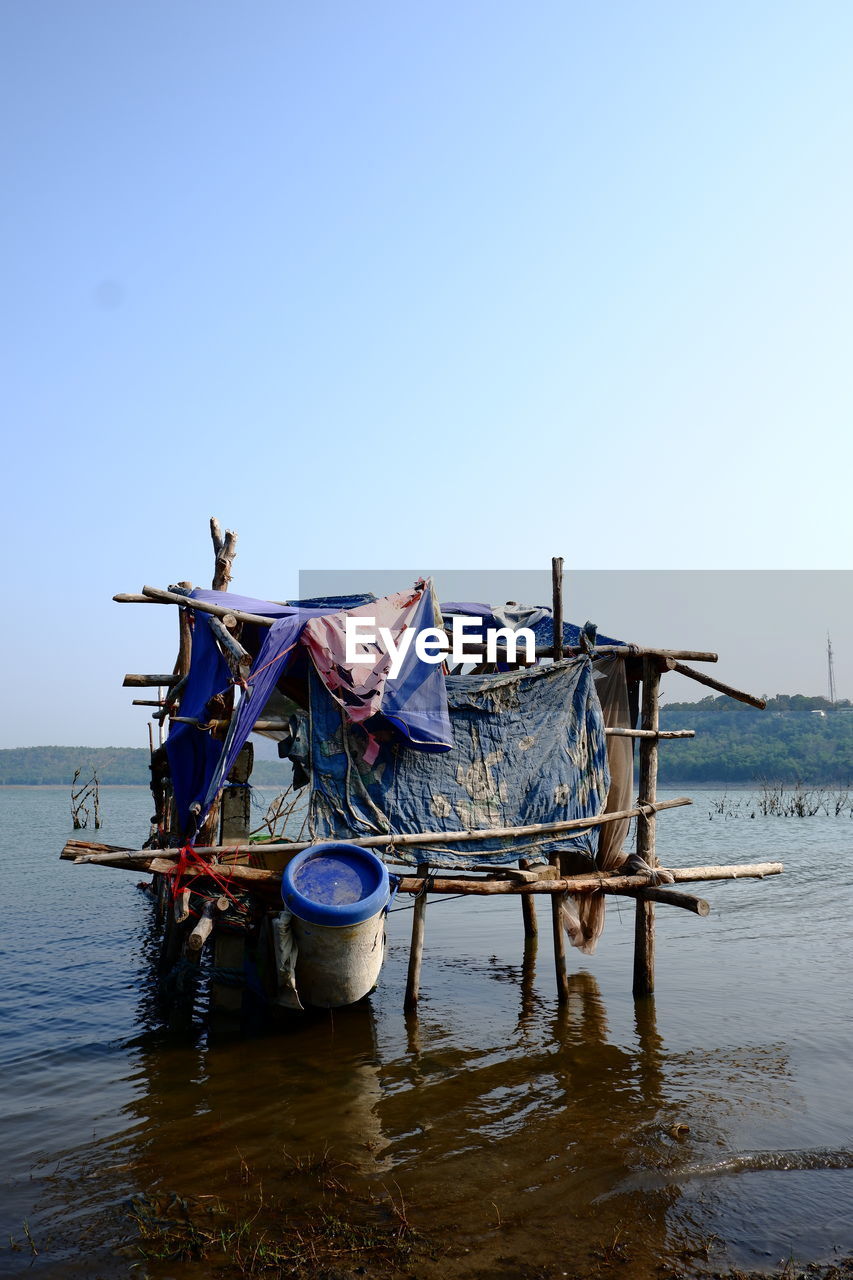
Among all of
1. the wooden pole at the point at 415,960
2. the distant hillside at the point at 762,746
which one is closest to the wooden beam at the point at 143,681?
the wooden pole at the point at 415,960

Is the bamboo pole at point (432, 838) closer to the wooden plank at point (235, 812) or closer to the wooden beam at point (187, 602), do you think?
the wooden plank at point (235, 812)

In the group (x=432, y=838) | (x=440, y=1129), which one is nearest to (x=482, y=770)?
(x=432, y=838)

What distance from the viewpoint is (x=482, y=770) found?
31.3 ft

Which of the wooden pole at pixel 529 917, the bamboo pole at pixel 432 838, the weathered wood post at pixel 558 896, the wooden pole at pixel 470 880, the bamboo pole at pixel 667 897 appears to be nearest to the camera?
the wooden pole at pixel 470 880

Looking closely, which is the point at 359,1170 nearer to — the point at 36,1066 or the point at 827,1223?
the point at 827,1223

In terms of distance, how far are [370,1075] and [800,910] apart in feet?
41.2

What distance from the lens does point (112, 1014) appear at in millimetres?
10688

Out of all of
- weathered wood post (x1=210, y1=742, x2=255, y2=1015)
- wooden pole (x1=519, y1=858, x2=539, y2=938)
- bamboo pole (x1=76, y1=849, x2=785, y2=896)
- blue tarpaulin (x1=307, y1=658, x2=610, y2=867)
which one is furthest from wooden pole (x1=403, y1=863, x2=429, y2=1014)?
wooden pole (x1=519, y1=858, x2=539, y2=938)

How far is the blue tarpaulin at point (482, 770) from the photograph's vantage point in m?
8.89

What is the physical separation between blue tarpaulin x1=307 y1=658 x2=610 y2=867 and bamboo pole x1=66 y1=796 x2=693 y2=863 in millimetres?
98

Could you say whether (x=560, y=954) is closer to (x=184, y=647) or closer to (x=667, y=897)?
(x=667, y=897)

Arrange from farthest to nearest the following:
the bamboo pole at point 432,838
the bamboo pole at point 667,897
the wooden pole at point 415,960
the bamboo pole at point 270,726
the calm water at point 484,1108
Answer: the wooden pole at point 415,960 → the bamboo pole at point 667,897 → the bamboo pole at point 270,726 → the bamboo pole at point 432,838 → the calm water at point 484,1108

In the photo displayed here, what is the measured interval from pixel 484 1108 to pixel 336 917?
2.01 meters

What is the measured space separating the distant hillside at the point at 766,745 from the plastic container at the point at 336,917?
176 feet
